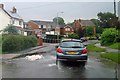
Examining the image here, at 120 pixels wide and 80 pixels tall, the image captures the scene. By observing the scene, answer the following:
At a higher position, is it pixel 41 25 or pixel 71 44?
pixel 41 25

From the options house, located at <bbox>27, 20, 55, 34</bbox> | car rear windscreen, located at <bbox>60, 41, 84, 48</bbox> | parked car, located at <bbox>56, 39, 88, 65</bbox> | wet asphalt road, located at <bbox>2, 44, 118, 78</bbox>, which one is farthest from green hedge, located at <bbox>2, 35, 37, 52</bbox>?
house, located at <bbox>27, 20, 55, 34</bbox>

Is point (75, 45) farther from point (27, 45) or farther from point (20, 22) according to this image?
point (20, 22)

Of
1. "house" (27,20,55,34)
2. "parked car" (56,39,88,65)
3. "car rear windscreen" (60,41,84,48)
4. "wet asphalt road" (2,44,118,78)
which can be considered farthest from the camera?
Result: "house" (27,20,55,34)

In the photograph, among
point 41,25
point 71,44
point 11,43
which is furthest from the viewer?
point 41,25

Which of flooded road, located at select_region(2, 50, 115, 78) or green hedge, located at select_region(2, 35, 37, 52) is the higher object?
green hedge, located at select_region(2, 35, 37, 52)

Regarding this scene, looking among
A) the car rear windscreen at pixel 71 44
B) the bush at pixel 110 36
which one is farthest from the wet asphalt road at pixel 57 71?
the bush at pixel 110 36

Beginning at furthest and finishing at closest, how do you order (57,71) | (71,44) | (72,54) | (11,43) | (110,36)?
(110,36), (11,43), (71,44), (72,54), (57,71)

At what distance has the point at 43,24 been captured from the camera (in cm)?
10369

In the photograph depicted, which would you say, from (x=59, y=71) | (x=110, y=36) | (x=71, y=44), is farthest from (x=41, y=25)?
(x=59, y=71)

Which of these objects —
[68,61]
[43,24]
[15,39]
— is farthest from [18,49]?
[43,24]

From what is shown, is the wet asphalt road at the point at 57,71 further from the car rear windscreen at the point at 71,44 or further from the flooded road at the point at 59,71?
the car rear windscreen at the point at 71,44

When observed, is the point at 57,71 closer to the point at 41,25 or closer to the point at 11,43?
the point at 11,43

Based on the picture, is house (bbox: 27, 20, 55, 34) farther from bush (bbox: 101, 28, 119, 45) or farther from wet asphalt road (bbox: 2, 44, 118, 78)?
wet asphalt road (bbox: 2, 44, 118, 78)

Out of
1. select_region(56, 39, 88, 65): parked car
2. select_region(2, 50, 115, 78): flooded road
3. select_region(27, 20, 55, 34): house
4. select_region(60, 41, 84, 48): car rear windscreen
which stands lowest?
select_region(2, 50, 115, 78): flooded road
